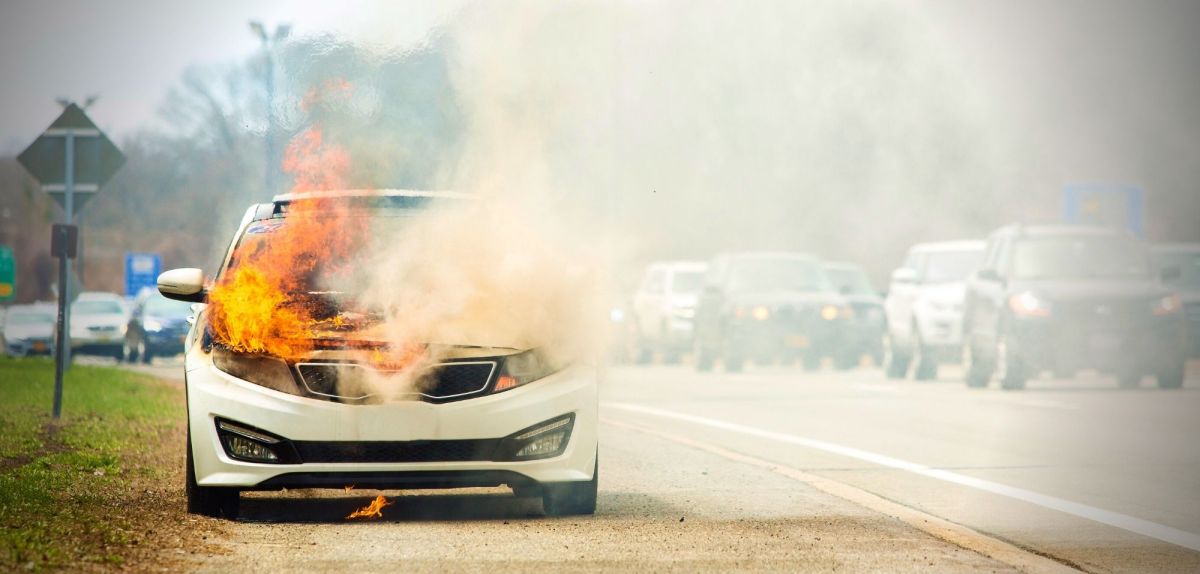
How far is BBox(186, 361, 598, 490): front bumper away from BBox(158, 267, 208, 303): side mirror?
1.93ft

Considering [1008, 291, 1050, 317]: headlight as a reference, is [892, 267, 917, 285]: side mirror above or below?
above

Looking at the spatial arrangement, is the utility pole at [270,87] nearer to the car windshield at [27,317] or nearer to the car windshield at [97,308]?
the car windshield at [97,308]

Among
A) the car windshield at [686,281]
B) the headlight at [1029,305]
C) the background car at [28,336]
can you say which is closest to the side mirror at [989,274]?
the headlight at [1029,305]

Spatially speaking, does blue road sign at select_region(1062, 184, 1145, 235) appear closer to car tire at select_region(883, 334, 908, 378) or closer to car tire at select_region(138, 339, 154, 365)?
car tire at select_region(883, 334, 908, 378)

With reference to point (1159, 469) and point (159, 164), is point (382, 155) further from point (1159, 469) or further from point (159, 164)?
point (159, 164)

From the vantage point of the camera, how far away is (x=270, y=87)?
37.9 feet

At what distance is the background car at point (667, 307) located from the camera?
32.8m

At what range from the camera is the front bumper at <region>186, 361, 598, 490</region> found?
761 centimetres

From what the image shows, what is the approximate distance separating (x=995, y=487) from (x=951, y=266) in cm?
1621

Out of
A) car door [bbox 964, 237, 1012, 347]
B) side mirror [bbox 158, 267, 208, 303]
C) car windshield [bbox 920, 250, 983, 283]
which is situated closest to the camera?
side mirror [bbox 158, 267, 208, 303]

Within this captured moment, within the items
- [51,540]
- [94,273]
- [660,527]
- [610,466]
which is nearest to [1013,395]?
[610,466]

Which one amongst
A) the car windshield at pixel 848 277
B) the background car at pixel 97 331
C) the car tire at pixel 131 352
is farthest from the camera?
the background car at pixel 97 331

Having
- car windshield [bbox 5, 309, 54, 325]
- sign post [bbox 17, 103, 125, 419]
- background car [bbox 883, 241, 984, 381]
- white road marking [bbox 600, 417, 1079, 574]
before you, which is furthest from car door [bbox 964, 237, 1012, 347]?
car windshield [bbox 5, 309, 54, 325]

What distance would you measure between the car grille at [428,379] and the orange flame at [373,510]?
91cm
